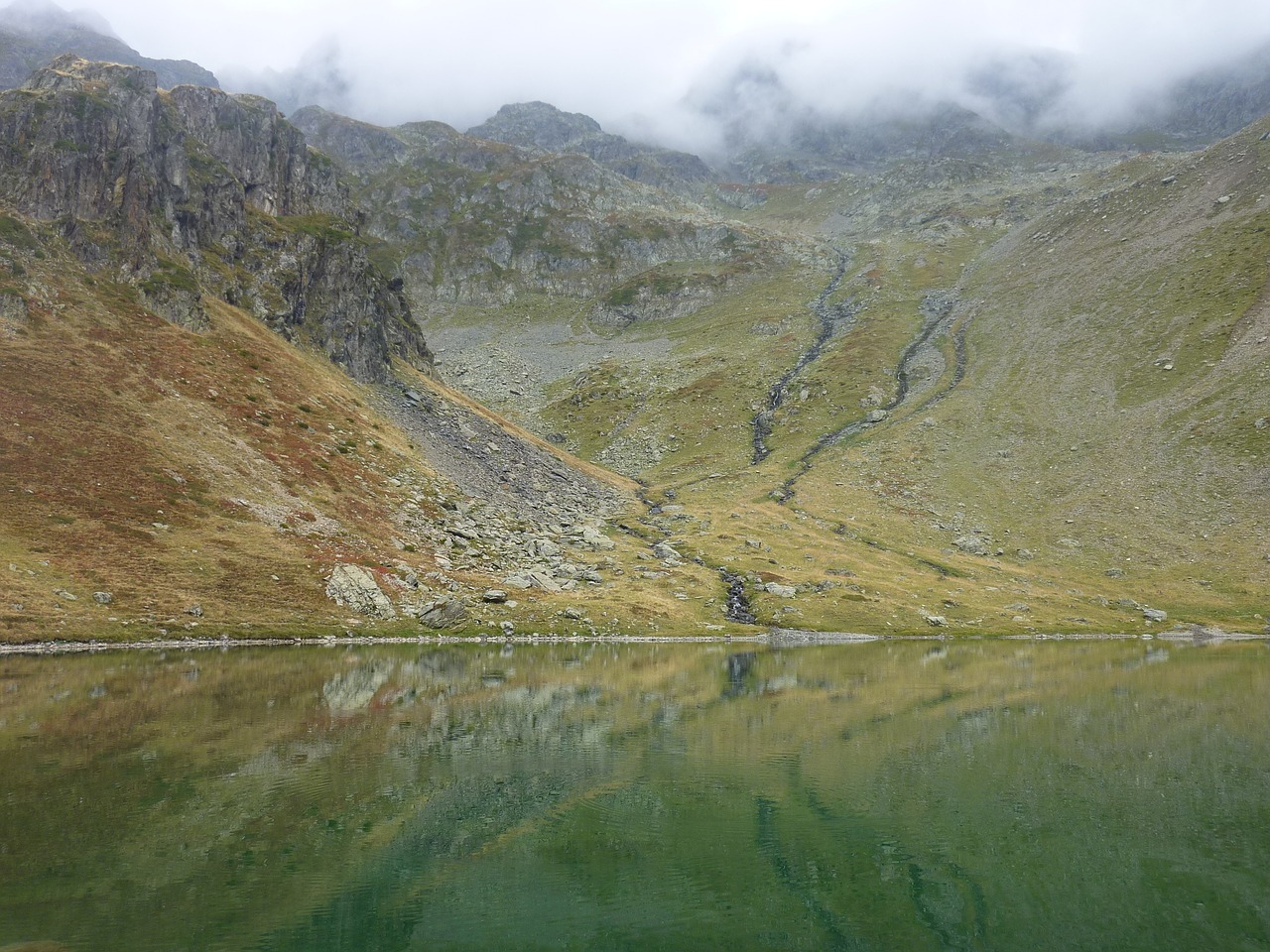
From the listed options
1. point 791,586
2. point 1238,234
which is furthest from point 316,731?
point 1238,234

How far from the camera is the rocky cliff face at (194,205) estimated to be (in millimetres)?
96312

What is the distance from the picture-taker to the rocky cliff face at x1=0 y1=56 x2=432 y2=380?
96.3 metres

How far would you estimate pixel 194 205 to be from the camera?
376ft

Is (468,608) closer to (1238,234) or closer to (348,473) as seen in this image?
(348,473)

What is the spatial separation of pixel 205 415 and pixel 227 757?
6435 cm

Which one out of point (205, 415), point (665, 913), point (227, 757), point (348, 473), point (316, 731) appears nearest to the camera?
point (665, 913)

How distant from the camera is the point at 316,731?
110 ft

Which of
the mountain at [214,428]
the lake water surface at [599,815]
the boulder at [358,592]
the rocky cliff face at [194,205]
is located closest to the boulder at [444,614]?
the mountain at [214,428]

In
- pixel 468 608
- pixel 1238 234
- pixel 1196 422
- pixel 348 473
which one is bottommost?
pixel 468 608

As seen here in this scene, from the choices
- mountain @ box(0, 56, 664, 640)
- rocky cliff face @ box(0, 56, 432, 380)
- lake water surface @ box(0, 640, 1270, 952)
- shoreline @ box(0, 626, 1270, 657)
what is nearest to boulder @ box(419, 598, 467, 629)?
mountain @ box(0, 56, 664, 640)

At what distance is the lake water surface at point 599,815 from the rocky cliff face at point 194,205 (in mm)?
79271

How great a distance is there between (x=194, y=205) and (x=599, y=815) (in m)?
127

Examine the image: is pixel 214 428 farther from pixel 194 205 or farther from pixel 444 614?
pixel 194 205

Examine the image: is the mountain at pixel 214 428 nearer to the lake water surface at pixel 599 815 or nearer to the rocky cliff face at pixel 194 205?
the rocky cliff face at pixel 194 205
